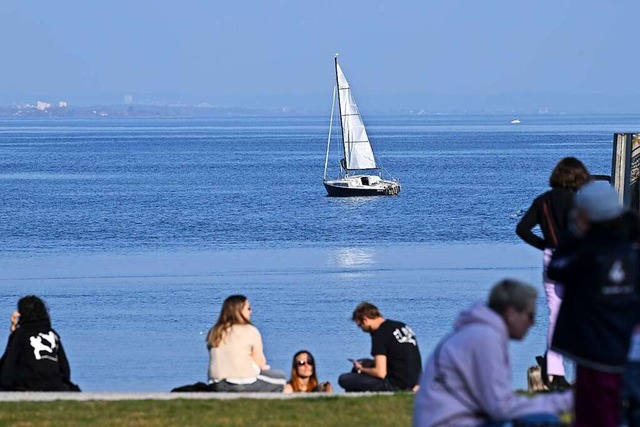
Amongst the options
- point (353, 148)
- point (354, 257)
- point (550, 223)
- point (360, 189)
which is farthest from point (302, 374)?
point (353, 148)

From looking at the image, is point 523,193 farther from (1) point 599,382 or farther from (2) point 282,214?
(1) point 599,382

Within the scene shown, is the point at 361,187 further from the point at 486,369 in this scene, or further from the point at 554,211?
the point at 486,369

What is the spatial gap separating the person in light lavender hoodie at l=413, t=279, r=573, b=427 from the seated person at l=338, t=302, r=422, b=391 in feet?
16.5

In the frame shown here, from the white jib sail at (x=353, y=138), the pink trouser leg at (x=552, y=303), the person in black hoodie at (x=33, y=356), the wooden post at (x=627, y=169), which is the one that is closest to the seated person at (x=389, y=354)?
the pink trouser leg at (x=552, y=303)

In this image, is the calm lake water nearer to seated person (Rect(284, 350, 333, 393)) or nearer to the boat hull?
the boat hull

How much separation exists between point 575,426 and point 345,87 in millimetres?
69917

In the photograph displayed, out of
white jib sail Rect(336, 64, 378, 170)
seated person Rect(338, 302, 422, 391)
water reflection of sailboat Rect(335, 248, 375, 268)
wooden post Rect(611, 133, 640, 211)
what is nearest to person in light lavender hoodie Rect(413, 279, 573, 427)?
seated person Rect(338, 302, 422, 391)

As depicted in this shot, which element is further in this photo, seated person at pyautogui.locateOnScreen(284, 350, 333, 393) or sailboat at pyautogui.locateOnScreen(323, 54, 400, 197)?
sailboat at pyautogui.locateOnScreen(323, 54, 400, 197)

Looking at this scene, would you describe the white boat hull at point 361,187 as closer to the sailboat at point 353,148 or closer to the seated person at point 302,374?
the sailboat at point 353,148

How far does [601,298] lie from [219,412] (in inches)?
162

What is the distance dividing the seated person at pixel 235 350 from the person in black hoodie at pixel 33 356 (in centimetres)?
124

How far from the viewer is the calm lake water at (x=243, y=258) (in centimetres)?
2205

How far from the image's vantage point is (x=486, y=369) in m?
5.71

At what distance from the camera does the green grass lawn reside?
29.4ft
